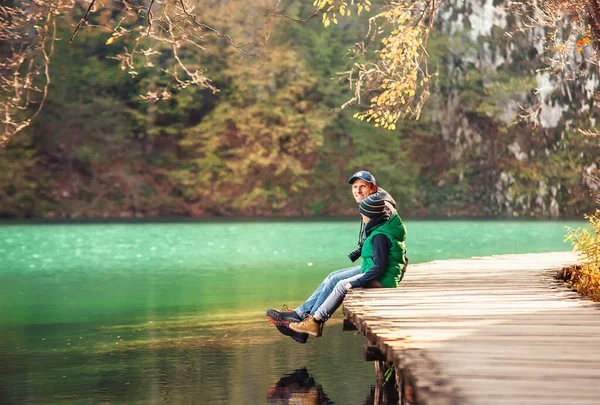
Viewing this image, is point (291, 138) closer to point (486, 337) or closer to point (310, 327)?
point (310, 327)

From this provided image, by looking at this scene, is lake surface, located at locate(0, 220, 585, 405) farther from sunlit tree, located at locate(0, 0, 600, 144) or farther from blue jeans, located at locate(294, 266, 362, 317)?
sunlit tree, located at locate(0, 0, 600, 144)

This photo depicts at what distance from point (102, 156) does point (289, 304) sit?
3130cm

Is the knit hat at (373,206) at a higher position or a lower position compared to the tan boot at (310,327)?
higher

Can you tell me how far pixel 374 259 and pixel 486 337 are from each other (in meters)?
2.31

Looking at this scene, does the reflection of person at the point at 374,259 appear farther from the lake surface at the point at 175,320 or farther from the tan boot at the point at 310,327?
the lake surface at the point at 175,320

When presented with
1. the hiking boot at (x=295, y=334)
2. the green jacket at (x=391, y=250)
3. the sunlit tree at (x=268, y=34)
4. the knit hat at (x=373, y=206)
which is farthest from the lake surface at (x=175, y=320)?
the sunlit tree at (x=268, y=34)

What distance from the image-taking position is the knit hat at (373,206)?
25.7 ft

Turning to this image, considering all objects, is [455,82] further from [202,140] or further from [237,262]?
[237,262]

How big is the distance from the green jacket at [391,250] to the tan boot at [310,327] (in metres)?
0.56

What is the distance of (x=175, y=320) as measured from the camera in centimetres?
1198

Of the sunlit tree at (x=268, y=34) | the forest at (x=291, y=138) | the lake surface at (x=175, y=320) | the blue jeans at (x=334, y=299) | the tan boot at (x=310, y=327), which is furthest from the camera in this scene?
the forest at (x=291, y=138)

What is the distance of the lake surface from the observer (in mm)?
7797

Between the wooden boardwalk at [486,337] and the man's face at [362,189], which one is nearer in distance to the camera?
the wooden boardwalk at [486,337]

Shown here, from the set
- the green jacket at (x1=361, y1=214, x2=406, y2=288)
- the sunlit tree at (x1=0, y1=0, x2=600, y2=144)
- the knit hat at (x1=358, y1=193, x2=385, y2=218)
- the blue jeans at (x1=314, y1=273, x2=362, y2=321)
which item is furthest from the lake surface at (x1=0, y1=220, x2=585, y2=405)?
the sunlit tree at (x1=0, y1=0, x2=600, y2=144)
